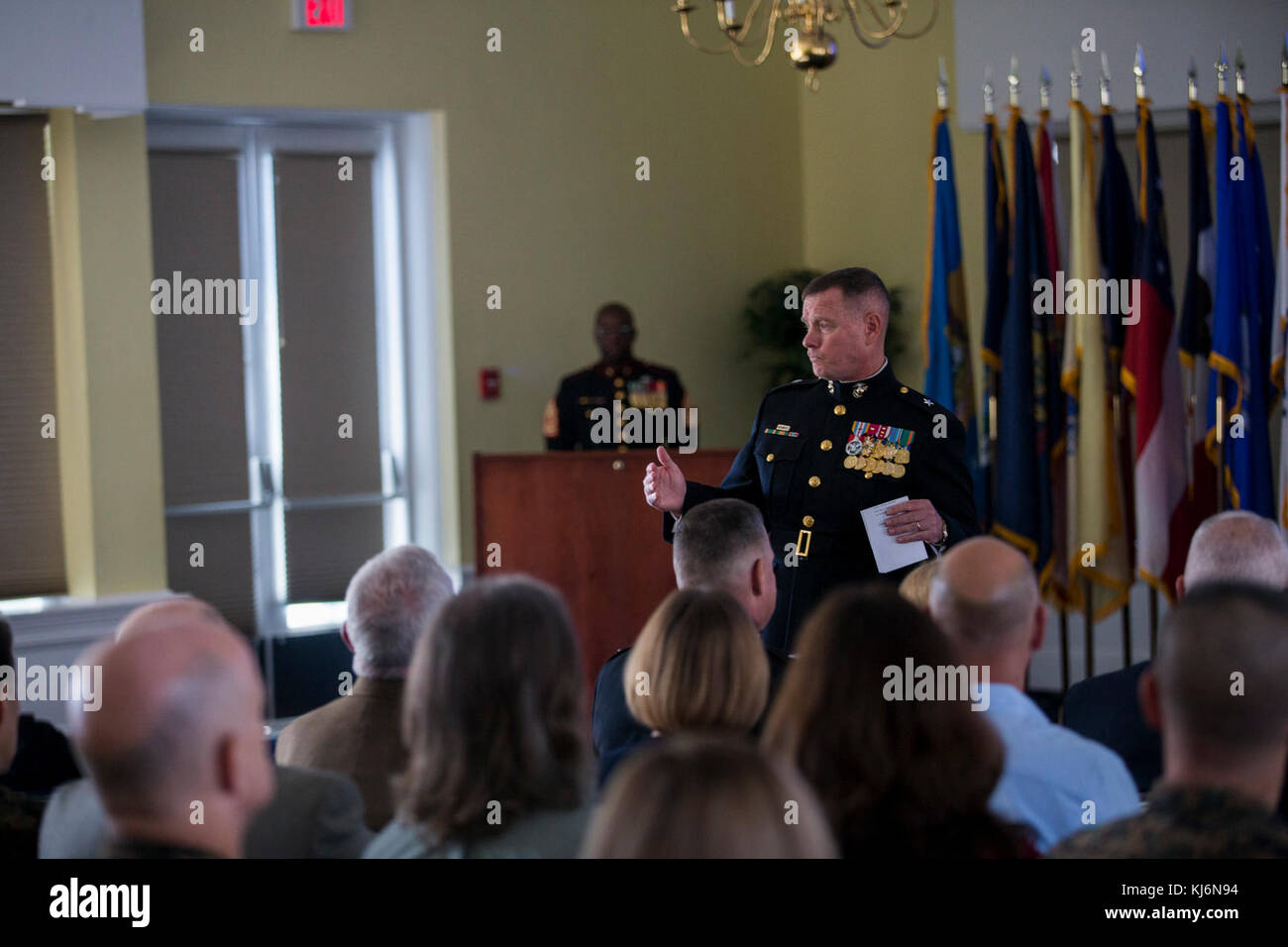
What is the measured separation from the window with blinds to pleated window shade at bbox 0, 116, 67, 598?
0.47 m

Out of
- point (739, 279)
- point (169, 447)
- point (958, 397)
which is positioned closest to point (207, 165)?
point (169, 447)

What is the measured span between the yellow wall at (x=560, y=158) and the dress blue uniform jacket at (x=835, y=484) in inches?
115

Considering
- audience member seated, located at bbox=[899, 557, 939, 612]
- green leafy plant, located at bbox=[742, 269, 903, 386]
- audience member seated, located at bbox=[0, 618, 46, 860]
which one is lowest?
audience member seated, located at bbox=[0, 618, 46, 860]

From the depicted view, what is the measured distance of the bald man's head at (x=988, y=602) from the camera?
6.59 ft

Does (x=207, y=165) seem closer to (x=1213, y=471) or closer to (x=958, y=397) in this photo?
(x=958, y=397)

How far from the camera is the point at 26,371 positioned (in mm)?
5469

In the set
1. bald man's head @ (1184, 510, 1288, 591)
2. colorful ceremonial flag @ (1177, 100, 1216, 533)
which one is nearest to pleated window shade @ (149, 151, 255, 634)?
colorful ceremonial flag @ (1177, 100, 1216, 533)

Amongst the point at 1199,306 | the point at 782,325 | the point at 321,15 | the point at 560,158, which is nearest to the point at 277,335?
the point at 321,15

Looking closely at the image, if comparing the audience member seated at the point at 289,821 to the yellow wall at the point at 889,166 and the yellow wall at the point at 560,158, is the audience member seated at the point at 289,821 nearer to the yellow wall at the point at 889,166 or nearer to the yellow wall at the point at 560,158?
the yellow wall at the point at 560,158

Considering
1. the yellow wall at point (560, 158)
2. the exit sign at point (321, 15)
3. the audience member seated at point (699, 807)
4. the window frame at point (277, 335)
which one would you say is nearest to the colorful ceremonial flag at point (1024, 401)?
the yellow wall at point (560, 158)

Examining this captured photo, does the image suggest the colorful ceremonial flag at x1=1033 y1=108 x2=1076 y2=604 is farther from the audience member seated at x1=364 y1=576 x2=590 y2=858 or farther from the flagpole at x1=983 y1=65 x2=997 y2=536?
the audience member seated at x1=364 y1=576 x2=590 y2=858

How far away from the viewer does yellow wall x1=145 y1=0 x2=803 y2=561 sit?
586cm

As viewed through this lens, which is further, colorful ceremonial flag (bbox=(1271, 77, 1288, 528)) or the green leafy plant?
the green leafy plant

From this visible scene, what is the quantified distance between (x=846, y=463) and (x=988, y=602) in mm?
1515
